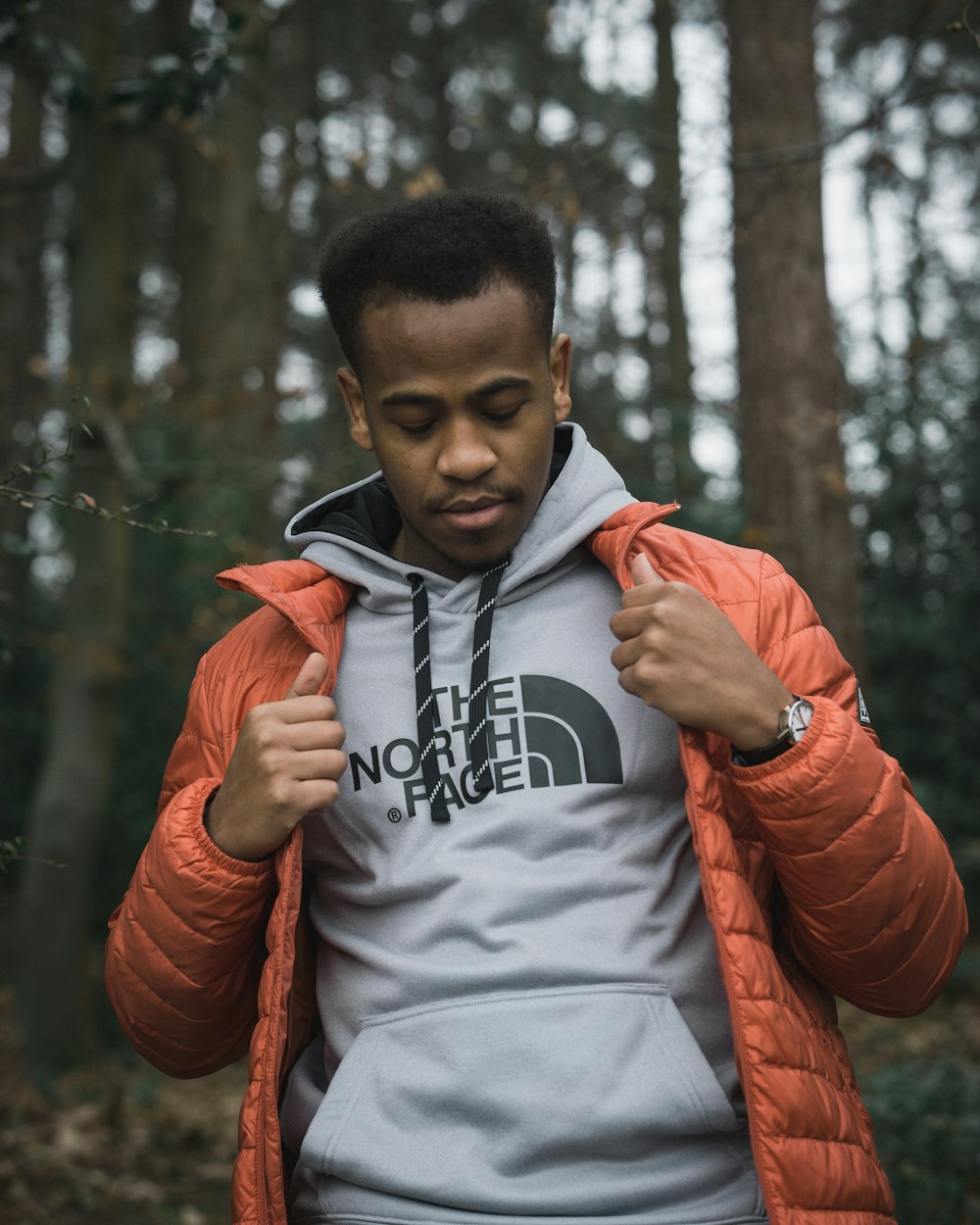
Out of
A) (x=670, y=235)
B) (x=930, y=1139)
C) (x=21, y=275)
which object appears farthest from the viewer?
(x=21, y=275)

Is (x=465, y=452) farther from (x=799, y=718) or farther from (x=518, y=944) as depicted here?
(x=518, y=944)

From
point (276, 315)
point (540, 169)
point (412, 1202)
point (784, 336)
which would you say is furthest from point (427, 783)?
point (276, 315)

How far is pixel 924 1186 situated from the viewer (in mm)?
4176

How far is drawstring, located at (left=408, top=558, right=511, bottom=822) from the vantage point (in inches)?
94.3

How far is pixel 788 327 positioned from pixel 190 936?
435 centimetres

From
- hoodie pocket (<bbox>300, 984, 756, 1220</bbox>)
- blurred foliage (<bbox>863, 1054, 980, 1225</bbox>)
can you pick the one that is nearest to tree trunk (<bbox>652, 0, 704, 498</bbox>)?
blurred foliage (<bbox>863, 1054, 980, 1225</bbox>)

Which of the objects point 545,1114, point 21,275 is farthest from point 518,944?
point 21,275

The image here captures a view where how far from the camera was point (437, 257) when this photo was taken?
8.09ft

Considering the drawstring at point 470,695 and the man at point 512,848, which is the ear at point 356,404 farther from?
the drawstring at point 470,695

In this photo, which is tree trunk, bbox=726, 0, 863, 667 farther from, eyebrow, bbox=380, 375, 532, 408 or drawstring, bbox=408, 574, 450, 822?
eyebrow, bbox=380, 375, 532, 408

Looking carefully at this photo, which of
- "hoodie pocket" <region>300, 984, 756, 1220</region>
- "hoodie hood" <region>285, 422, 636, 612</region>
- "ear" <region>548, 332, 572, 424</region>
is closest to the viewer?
"hoodie pocket" <region>300, 984, 756, 1220</region>

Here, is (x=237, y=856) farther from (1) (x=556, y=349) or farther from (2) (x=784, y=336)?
(2) (x=784, y=336)

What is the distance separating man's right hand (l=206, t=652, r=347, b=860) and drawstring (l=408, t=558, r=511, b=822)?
191 millimetres

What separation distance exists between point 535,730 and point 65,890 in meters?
6.74
